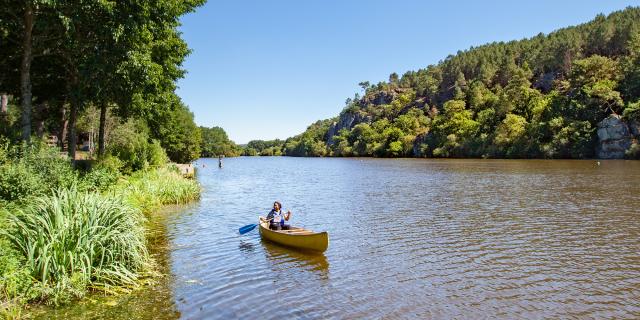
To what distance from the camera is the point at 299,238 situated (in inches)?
633

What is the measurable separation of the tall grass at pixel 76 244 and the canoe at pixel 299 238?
232 inches

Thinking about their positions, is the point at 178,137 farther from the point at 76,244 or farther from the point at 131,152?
the point at 76,244

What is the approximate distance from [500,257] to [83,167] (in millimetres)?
25127

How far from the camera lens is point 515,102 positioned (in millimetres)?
113438

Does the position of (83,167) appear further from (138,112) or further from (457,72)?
(457,72)

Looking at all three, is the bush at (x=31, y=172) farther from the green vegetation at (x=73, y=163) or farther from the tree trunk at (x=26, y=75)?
the tree trunk at (x=26, y=75)

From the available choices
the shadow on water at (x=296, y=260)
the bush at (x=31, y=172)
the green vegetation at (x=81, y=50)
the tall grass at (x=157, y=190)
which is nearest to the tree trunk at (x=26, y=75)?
the green vegetation at (x=81, y=50)

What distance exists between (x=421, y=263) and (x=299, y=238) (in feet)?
14.5

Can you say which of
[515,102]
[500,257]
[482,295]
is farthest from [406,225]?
[515,102]

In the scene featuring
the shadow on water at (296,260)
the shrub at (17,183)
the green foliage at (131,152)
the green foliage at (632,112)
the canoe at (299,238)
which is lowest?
the shadow on water at (296,260)

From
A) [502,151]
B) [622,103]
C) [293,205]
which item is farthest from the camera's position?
[502,151]

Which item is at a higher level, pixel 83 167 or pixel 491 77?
pixel 491 77

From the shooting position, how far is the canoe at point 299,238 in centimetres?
1555

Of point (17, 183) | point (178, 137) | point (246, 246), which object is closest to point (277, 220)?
point (246, 246)
